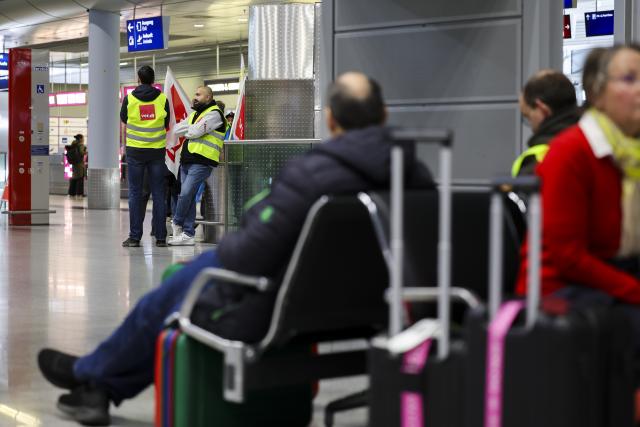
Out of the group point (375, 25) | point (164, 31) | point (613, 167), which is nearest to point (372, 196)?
point (613, 167)

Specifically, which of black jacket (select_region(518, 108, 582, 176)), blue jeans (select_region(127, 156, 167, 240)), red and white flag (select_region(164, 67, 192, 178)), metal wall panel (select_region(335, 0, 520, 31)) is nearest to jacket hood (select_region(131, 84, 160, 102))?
blue jeans (select_region(127, 156, 167, 240))

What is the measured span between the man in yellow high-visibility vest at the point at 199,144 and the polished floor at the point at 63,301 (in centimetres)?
59

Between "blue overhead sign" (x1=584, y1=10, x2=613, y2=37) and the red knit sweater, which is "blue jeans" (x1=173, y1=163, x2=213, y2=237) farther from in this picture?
"blue overhead sign" (x1=584, y1=10, x2=613, y2=37)

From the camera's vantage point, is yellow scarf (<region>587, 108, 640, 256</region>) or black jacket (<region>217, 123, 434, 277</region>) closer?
yellow scarf (<region>587, 108, 640, 256</region>)

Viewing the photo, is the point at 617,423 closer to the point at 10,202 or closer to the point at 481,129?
the point at 481,129

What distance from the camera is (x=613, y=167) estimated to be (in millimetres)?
2541

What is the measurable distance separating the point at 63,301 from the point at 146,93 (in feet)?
13.7

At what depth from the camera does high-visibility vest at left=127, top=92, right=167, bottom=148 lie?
1016 centimetres

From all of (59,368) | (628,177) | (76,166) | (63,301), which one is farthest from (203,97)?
(76,166)

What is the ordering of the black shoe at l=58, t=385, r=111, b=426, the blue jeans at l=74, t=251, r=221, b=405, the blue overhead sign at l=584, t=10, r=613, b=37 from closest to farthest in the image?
1. the blue jeans at l=74, t=251, r=221, b=405
2. the black shoe at l=58, t=385, r=111, b=426
3. the blue overhead sign at l=584, t=10, r=613, b=37

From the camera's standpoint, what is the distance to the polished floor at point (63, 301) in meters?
3.79

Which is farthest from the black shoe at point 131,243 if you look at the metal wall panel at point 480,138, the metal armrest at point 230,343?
the metal armrest at point 230,343

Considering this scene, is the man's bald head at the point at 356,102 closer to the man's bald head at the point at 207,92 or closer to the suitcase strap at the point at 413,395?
the suitcase strap at the point at 413,395

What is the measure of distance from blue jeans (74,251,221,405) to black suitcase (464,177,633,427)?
4.04 ft
